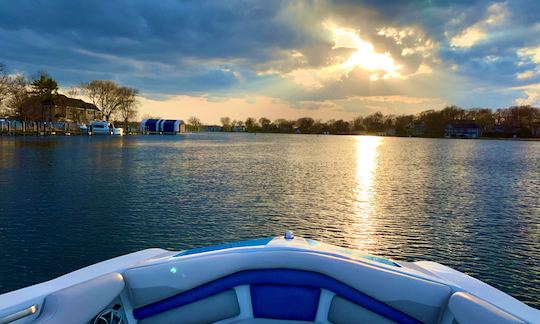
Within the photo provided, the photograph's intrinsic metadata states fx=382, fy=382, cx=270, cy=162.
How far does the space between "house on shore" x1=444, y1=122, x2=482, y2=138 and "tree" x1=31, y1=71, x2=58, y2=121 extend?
17068 cm

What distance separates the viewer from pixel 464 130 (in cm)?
18500

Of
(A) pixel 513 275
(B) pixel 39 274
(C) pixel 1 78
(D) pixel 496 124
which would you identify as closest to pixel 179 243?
(B) pixel 39 274

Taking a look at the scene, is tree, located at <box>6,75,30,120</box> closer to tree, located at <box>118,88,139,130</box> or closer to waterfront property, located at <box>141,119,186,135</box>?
tree, located at <box>118,88,139,130</box>

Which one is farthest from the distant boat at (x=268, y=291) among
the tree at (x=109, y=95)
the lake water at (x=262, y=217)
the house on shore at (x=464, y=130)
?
the house on shore at (x=464, y=130)

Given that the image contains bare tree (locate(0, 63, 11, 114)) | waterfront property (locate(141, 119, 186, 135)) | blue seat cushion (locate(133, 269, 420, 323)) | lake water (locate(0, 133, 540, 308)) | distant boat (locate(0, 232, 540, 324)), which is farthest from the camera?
waterfront property (locate(141, 119, 186, 135))

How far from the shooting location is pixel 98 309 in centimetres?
354

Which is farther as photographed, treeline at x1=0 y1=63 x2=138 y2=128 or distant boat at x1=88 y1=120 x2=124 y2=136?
distant boat at x1=88 y1=120 x2=124 y2=136

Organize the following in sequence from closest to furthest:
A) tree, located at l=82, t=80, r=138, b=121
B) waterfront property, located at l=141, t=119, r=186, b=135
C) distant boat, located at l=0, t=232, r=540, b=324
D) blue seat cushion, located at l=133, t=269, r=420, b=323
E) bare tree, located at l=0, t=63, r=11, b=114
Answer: distant boat, located at l=0, t=232, r=540, b=324 < blue seat cushion, located at l=133, t=269, r=420, b=323 < bare tree, located at l=0, t=63, r=11, b=114 < tree, located at l=82, t=80, r=138, b=121 < waterfront property, located at l=141, t=119, r=186, b=135

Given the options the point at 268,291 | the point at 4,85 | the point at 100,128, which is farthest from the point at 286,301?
the point at 100,128

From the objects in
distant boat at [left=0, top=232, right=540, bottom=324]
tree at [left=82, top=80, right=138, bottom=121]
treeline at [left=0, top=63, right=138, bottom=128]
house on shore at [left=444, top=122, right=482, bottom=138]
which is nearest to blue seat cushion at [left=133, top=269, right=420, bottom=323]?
distant boat at [left=0, top=232, right=540, bottom=324]

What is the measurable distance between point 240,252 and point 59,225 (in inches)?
464

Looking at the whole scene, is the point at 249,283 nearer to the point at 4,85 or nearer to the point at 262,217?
the point at 262,217

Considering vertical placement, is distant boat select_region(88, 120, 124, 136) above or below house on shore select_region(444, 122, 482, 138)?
below

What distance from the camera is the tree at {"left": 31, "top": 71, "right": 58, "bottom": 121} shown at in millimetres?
91812
